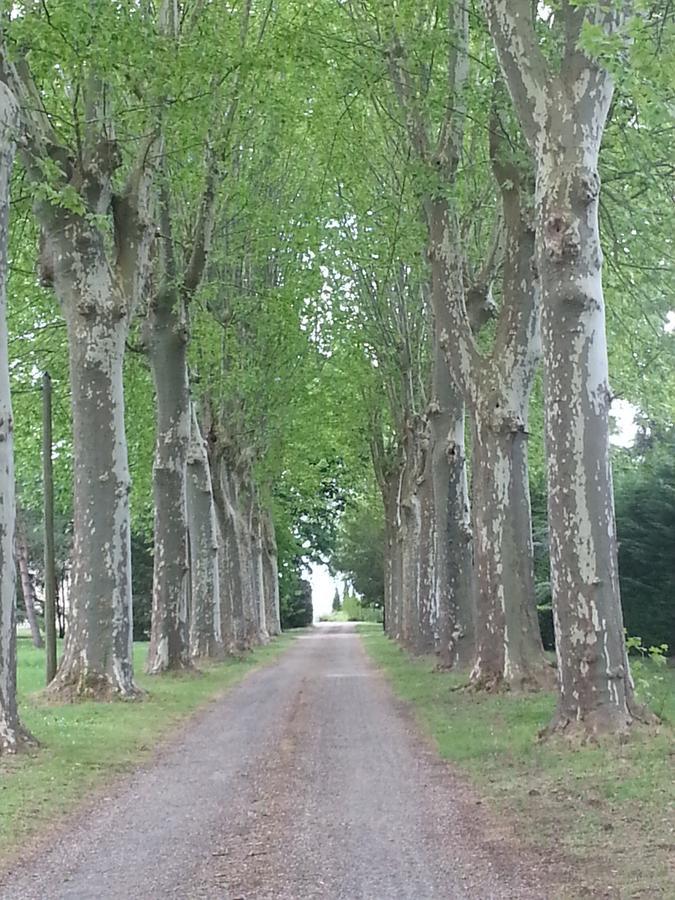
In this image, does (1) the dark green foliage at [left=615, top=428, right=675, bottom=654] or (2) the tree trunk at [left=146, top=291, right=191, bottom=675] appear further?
(1) the dark green foliage at [left=615, top=428, right=675, bottom=654]

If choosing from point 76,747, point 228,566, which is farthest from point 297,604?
point 76,747

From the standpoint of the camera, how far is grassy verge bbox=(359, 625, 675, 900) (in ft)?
20.8

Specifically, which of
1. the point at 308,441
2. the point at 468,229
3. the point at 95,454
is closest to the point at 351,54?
the point at 468,229

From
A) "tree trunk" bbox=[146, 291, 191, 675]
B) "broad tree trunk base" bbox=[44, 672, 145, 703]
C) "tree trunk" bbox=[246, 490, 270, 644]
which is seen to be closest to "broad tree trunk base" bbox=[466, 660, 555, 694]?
"broad tree trunk base" bbox=[44, 672, 145, 703]

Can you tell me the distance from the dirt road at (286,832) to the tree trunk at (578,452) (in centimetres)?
184

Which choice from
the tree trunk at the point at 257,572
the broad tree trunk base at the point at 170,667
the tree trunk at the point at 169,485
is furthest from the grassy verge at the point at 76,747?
the tree trunk at the point at 257,572

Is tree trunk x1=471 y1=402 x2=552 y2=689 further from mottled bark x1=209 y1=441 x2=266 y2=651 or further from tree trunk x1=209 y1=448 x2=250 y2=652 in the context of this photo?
tree trunk x1=209 y1=448 x2=250 y2=652

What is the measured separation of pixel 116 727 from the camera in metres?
13.3

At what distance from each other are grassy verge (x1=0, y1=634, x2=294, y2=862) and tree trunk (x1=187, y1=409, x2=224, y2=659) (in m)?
5.87

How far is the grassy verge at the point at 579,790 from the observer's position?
6336 mm

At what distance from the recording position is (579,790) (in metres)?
8.60

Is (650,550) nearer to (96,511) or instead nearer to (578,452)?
(96,511)

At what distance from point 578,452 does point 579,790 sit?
11.6 ft

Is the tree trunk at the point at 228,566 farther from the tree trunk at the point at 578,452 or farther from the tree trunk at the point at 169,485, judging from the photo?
the tree trunk at the point at 578,452
